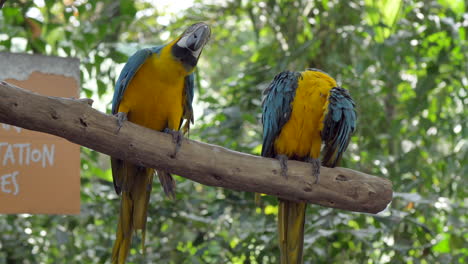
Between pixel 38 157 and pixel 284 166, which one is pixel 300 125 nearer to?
pixel 284 166

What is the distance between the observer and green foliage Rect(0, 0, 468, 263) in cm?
215

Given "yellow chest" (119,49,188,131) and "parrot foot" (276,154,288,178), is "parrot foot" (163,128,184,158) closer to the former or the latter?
"yellow chest" (119,49,188,131)

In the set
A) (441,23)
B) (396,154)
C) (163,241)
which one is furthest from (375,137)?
(163,241)

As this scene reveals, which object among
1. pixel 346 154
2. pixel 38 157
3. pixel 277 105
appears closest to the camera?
pixel 38 157

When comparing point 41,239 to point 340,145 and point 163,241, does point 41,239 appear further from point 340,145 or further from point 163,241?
point 340,145

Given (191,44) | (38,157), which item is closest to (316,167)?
(191,44)

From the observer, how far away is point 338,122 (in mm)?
1661

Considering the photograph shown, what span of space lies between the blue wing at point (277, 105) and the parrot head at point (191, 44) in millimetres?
348

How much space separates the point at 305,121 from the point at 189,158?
1.68ft

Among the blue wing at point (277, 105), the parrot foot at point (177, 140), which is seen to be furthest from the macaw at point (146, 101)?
the blue wing at point (277, 105)

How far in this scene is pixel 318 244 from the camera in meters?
2.32

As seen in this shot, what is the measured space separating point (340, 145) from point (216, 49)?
213 cm

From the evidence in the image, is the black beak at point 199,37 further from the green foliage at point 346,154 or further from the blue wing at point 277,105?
the green foliage at point 346,154

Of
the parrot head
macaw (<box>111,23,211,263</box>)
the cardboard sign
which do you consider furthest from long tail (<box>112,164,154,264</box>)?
the parrot head
